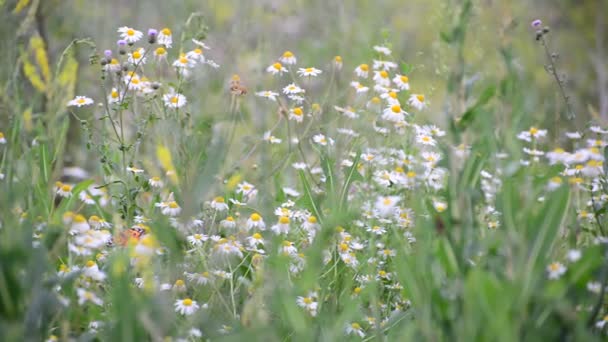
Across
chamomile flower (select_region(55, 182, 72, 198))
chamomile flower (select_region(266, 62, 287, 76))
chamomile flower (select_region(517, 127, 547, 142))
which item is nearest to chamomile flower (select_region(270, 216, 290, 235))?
chamomile flower (select_region(266, 62, 287, 76))

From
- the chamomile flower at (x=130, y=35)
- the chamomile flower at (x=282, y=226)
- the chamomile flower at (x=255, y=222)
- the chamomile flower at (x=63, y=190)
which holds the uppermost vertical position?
the chamomile flower at (x=130, y=35)

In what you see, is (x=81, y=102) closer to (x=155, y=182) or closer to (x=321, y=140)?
(x=155, y=182)

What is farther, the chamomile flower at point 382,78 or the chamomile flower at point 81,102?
the chamomile flower at point 382,78

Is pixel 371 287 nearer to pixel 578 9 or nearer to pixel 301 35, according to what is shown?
pixel 578 9

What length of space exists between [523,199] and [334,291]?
2.29ft

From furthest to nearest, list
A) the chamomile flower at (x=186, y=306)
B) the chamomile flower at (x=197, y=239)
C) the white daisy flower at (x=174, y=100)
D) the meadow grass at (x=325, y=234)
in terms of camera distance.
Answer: the white daisy flower at (x=174, y=100)
the chamomile flower at (x=197, y=239)
the chamomile flower at (x=186, y=306)
the meadow grass at (x=325, y=234)

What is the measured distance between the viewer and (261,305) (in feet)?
5.57

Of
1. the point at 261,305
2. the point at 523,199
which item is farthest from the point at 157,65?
the point at 523,199

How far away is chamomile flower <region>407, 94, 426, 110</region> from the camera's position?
→ 262 centimetres

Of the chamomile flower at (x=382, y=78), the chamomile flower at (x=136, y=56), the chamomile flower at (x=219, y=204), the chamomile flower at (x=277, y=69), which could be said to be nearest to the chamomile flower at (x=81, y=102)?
the chamomile flower at (x=136, y=56)

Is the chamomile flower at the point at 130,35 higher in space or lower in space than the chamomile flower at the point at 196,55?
higher

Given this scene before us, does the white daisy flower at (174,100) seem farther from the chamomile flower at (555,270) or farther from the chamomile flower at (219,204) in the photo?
the chamomile flower at (555,270)

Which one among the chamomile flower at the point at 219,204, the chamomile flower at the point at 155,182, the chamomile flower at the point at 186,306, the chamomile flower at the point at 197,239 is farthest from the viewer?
the chamomile flower at the point at 155,182

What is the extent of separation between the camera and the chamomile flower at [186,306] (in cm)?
179
